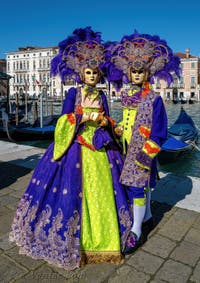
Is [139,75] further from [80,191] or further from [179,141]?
[179,141]

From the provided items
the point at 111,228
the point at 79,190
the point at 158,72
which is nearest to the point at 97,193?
the point at 79,190

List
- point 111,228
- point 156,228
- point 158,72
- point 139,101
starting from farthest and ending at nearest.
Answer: point 156,228 < point 158,72 < point 139,101 < point 111,228

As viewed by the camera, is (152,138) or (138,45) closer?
(152,138)

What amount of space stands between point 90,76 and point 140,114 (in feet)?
1.68

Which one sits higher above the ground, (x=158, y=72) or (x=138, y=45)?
(x=138, y=45)

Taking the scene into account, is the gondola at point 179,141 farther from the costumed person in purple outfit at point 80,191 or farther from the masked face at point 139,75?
the costumed person in purple outfit at point 80,191

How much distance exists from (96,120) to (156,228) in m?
1.21

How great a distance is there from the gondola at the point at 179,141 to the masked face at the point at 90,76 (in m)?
5.77

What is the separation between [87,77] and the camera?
88.7 inches

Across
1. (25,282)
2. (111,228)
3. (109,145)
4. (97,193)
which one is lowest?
(25,282)

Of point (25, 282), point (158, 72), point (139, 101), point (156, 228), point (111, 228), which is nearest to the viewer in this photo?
point (25, 282)

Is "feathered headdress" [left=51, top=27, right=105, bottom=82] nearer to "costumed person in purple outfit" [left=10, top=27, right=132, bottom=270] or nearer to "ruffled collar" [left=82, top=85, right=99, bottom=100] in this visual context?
"costumed person in purple outfit" [left=10, top=27, right=132, bottom=270]

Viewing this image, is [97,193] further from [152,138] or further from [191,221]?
[191,221]

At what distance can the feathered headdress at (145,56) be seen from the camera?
7.20 feet
